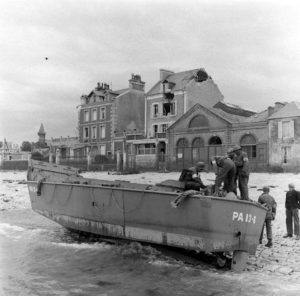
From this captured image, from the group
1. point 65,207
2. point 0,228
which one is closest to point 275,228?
point 65,207

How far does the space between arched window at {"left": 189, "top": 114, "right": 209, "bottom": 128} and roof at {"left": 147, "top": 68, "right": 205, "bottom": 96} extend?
5503 mm

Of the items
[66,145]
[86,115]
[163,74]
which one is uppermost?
[163,74]

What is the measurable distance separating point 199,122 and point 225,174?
30.6m

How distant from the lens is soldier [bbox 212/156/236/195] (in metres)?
8.83

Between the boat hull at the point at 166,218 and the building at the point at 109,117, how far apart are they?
36.9 meters

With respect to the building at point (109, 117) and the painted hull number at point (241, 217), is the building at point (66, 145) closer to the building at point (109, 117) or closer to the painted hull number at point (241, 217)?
the building at point (109, 117)

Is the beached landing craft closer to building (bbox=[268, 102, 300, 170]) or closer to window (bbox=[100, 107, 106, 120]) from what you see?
building (bbox=[268, 102, 300, 170])

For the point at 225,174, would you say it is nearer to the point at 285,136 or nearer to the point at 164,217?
the point at 164,217

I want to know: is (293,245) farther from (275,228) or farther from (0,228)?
(0,228)

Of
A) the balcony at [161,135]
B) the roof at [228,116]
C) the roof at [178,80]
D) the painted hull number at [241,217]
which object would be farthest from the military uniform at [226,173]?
the roof at [178,80]

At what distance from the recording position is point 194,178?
32.1 ft

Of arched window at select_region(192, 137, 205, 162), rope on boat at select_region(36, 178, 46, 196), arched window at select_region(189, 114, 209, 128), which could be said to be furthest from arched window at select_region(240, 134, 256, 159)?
rope on boat at select_region(36, 178, 46, 196)

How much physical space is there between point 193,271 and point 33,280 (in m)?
3.14

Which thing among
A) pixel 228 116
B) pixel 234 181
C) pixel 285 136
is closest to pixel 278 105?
pixel 285 136
